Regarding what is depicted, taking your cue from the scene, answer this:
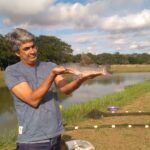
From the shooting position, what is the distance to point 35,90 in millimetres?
3051

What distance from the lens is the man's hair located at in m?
3.20

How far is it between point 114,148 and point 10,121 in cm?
790

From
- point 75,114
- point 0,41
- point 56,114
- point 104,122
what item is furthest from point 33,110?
point 0,41

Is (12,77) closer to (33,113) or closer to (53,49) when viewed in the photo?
(33,113)

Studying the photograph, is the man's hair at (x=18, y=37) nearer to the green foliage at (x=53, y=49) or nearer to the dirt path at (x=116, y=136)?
the dirt path at (x=116, y=136)

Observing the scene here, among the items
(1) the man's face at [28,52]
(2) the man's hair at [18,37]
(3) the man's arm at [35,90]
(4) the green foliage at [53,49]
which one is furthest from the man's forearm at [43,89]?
(4) the green foliage at [53,49]

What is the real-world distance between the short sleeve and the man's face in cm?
15

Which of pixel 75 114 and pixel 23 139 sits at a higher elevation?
pixel 23 139

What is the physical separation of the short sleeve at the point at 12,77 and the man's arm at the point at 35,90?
40 mm

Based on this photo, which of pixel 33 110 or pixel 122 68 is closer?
pixel 33 110

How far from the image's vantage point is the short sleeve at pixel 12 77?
10.4ft

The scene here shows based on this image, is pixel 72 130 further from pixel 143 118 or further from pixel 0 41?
pixel 0 41

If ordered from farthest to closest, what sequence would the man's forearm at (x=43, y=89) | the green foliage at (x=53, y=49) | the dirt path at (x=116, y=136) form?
the green foliage at (x=53, y=49) < the dirt path at (x=116, y=136) < the man's forearm at (x=43, y=89)

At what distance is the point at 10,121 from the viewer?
14422 millimetres
